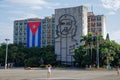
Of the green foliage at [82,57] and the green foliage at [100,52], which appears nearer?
the green foliage at [100,52]

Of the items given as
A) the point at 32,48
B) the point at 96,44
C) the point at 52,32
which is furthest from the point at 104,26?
the point at 96,44

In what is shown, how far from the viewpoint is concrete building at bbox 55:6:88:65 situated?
9981cm

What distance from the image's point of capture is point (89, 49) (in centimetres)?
8231

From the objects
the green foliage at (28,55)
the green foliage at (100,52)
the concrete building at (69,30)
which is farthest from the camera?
the concrete building at (69,30)

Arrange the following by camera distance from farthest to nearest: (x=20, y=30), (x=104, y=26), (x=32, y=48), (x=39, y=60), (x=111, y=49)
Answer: (x=20, y=30) → (x=104, y=26) → (x=32, y=48) → (x=39, y=60) → (x=111, y=49)

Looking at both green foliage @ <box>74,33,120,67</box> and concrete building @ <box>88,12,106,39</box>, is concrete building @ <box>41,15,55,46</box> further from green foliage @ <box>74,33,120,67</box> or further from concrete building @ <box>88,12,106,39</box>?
green foliage @ <box>74,33,120,67</box>

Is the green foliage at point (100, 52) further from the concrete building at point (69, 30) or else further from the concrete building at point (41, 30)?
the concrete building at point (41, 30)

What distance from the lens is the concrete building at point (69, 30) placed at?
99.8 meters

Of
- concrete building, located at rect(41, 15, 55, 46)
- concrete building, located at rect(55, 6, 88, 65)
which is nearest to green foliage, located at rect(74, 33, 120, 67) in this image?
concrete building, located at rect(55, 6, 88, 65)

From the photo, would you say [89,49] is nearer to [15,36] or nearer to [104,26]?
[104,26]

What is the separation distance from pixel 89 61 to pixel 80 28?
72.8 ft

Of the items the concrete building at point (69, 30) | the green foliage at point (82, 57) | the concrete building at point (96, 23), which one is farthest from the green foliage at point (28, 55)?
the concrete building at point (96, 23)

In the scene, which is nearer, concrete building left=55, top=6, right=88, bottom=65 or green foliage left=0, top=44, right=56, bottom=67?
green foliage left=0, top=44, right=56, bottom=67

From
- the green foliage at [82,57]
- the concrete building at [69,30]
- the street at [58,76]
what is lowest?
the street at [58,76]
